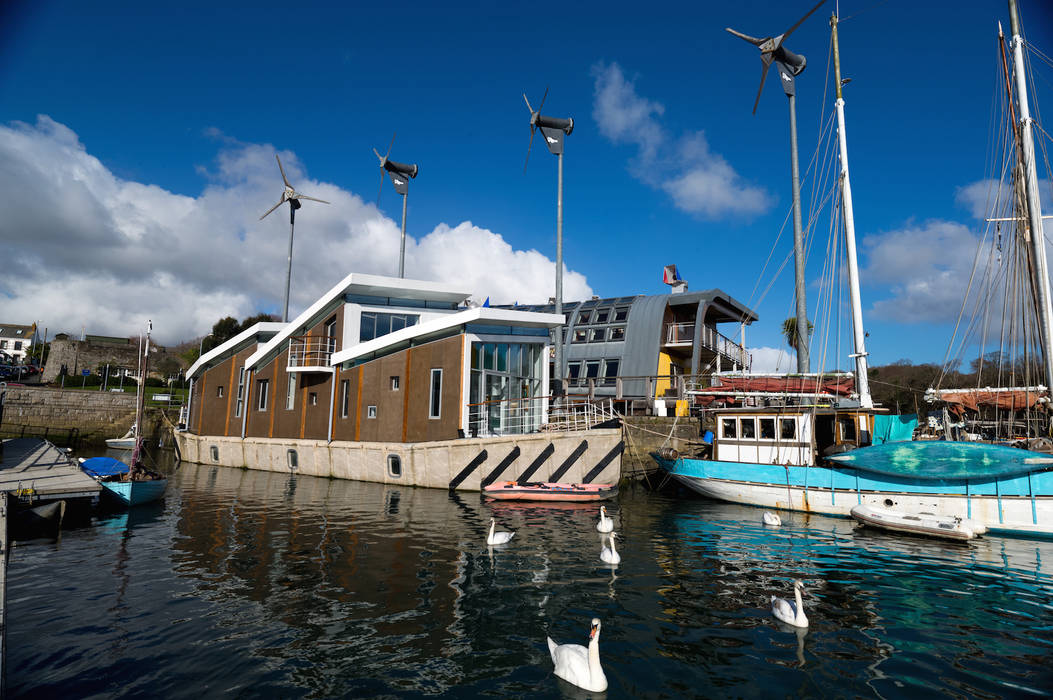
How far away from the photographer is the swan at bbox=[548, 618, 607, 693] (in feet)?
21.7

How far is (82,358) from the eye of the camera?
80438 millimetres

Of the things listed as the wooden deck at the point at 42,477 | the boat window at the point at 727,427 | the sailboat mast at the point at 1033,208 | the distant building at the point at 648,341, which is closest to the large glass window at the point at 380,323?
the distant building at the point at 648,341

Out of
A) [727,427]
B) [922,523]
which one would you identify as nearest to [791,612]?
[922,523]

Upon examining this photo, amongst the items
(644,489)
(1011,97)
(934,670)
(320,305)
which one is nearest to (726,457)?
(644,489)

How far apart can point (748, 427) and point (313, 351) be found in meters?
24.4

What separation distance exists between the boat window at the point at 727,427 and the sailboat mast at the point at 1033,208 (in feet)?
32.5

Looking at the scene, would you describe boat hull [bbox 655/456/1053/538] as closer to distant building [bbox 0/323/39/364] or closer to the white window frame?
the white window frame

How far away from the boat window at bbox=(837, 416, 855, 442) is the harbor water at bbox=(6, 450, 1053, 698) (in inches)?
227

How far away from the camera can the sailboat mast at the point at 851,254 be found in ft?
69.1

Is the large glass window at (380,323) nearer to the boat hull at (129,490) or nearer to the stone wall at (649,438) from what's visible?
the boat hull at (129,490)

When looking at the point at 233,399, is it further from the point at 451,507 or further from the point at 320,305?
the point at 451,507

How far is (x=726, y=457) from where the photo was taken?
2233 centimetres

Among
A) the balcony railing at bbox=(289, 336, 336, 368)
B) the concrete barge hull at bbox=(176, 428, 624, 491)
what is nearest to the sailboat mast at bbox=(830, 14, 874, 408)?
the concrete barge hull at bbox=(176, 428, 624, 491)

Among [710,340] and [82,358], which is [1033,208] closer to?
[710,340]
